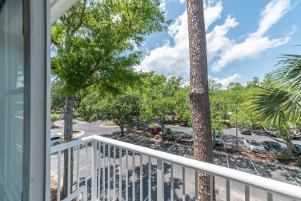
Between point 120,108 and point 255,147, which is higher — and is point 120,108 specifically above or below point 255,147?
above

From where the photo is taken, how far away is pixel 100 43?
11.9ft

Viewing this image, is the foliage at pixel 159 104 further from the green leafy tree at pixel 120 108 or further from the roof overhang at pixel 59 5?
the roof overhang at pixel 59 5

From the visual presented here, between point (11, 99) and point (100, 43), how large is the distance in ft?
11.3

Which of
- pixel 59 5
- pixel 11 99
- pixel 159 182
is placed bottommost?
pixel 159 182

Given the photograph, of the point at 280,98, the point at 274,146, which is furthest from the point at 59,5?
the point at 274,146

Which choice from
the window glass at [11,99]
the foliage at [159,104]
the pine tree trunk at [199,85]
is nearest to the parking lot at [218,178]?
the foliage at [159,104]

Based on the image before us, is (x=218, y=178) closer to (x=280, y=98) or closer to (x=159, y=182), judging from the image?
(x=280, y=98)

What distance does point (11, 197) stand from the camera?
0.70 m

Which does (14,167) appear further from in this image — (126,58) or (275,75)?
(126,58)

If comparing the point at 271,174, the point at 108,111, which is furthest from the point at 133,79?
the point at 271,174

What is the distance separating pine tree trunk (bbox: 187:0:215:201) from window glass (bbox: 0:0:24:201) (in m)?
2.11

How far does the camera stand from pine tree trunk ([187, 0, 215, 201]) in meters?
2.07

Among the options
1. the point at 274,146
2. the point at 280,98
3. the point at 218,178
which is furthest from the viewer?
the point at 274,146

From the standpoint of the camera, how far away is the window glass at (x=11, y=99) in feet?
2.11
